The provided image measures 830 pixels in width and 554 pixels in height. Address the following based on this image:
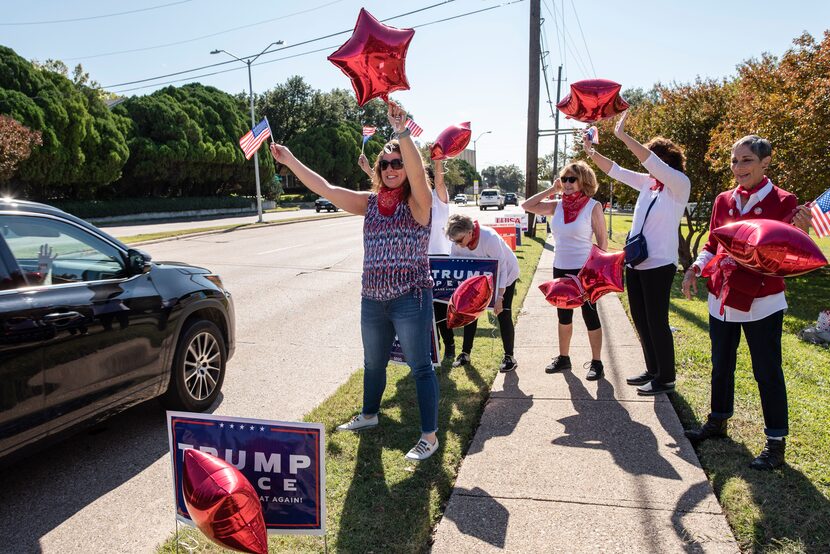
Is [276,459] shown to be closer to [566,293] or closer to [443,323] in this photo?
[566,293]

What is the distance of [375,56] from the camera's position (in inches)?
129

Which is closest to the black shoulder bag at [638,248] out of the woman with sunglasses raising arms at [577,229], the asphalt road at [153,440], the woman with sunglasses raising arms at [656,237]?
the woman with sunglasses raising arms at [656,237]

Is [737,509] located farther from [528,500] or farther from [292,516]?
[292,516]

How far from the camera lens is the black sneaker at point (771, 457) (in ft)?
10.8

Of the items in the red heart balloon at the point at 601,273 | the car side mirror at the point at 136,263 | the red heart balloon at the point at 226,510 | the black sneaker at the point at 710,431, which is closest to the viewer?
the red heart balloon at the point at 226,510

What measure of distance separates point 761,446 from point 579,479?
1217 millimetres

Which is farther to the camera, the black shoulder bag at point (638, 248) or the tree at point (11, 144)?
the tree at point (11, 144)

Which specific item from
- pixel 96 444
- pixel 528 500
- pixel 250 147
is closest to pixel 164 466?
pixel 96 444

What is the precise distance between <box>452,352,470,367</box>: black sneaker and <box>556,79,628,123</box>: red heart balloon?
7.64 feet

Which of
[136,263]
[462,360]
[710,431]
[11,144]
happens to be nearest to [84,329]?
[136,263]

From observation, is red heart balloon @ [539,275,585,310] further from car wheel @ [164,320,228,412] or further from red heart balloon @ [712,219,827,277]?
car wheel @ [164,320,228,412]

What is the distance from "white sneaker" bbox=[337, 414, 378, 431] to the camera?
3.94 m

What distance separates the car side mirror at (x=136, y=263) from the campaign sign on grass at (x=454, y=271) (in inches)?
92.9

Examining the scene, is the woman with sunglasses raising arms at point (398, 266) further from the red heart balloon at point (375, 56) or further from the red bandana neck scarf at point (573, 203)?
the red bandana neck scarf at point (573, 203)
